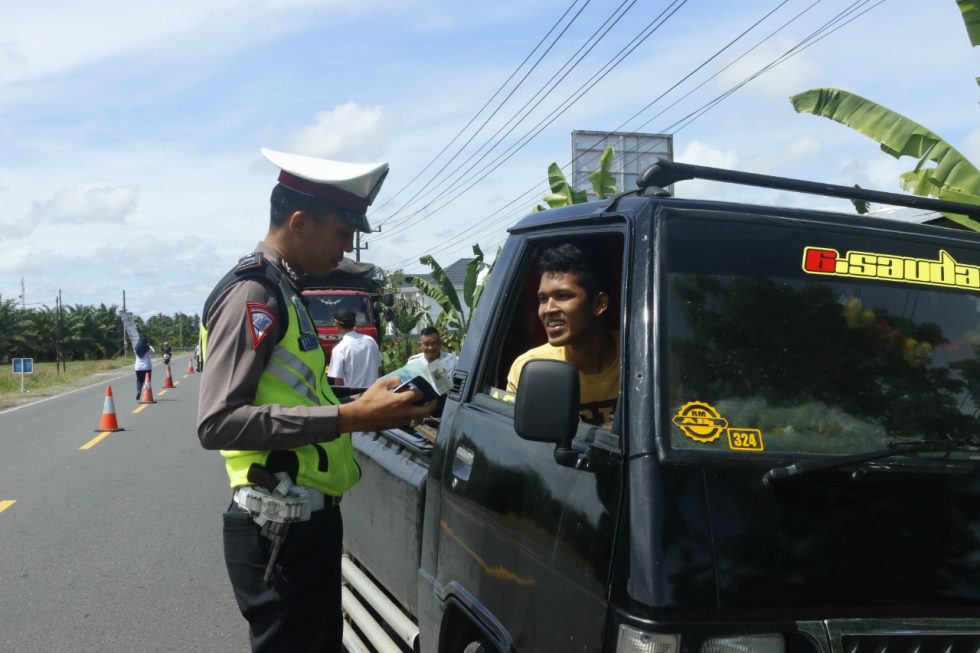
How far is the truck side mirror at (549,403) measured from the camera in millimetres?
2422

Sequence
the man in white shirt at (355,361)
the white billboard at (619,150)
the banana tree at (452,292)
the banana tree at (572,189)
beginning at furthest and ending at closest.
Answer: the white billboard at (619,150)
the banana tree at (452,292)
the banana tree at (572,189)
the man in white shirt at (355,361)

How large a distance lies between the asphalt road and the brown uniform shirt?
3.18 meters

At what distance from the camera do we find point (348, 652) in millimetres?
4914

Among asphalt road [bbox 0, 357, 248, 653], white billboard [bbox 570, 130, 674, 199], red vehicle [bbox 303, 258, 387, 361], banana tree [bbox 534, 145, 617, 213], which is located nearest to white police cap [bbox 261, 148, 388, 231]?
asphalt road [bbox 0, 357, 248, 653]

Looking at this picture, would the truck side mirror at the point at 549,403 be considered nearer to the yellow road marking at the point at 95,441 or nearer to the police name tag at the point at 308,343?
the police name tag at the point at 308,343

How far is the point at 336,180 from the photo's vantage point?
10.2 feet

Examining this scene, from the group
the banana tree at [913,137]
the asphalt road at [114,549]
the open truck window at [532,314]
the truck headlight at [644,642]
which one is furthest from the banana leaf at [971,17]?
the truck headlight at [644,642]

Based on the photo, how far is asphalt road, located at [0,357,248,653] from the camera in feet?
19.3

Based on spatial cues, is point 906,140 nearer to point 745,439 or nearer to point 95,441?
point 745,439

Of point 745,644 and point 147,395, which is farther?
point 147,395

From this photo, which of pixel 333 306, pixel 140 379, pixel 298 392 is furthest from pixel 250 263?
pixel 140 379

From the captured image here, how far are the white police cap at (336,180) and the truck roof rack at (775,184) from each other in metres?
0.91

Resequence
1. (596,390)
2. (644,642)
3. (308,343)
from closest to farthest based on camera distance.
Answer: (644,642)
(308,343)
(596,390)

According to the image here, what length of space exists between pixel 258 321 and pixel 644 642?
1496mm
